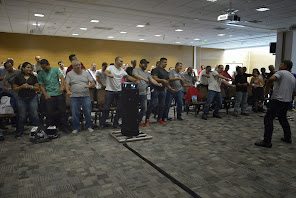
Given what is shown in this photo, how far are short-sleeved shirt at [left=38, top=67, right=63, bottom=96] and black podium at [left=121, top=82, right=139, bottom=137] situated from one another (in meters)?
1.52

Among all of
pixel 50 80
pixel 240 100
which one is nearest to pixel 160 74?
pixel 50 80

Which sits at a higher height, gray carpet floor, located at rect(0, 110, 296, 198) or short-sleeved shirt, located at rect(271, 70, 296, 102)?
short-sleeved shirt, located at rect(271, 70, 296, 102)

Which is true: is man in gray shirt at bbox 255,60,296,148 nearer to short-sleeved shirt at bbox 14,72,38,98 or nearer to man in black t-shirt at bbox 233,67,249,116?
man in black t-shirt at bbox 233,67,249,116

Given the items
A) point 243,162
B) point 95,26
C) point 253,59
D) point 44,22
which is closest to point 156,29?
point 95,26

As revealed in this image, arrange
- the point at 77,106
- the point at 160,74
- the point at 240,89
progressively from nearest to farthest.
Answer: the point at 77,106 → the point at 160,74 → the point at 240,89

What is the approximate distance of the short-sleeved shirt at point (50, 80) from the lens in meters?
4.85

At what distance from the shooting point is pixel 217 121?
6512mm

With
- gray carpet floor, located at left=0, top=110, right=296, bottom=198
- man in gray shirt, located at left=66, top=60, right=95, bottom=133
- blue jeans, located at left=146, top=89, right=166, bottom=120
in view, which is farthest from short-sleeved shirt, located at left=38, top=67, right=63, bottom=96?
blue jeans, located at left=146, top=89, right=166, bottom=120

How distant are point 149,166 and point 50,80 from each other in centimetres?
294

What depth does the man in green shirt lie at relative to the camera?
4.84m

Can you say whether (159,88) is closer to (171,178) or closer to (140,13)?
(171,178)

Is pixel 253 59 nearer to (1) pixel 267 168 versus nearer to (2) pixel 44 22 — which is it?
(2) pixel 44 22

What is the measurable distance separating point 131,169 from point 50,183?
1.04 metres

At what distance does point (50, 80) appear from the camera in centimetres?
489
